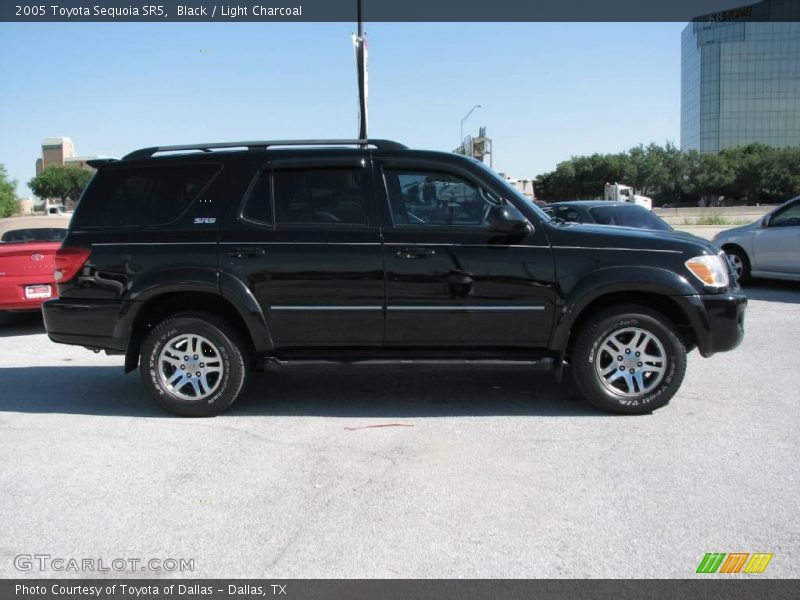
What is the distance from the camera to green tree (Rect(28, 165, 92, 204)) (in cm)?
10606

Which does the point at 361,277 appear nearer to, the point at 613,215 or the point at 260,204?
the point at 260,204

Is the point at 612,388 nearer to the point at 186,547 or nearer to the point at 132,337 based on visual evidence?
the point at 186,547

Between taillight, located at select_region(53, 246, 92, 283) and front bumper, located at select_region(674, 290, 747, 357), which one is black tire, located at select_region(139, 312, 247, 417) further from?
front bumper, located at select_region(674, 290, 747, 357)

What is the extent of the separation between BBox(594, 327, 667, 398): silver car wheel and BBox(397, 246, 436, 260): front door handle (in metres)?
1.46

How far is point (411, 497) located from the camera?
4129 mm

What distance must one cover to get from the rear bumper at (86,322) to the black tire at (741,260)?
11.2 m

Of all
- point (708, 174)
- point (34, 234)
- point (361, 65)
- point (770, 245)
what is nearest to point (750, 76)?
point (708, 174)

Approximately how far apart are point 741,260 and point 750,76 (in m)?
124

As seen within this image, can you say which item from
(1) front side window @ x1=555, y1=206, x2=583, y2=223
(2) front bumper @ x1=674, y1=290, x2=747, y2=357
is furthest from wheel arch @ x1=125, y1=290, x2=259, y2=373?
(1) front side window @ x1=555, y1=206, x2=583, y2=223

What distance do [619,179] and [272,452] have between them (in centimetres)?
8089

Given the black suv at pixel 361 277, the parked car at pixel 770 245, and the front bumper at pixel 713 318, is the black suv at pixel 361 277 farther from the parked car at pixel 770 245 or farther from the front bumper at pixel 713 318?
the parked car at pixel 770 245

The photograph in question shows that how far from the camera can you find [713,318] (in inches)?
216
